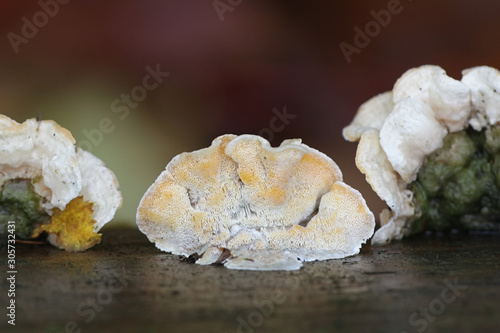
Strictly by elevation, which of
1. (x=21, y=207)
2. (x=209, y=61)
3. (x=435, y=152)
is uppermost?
(x=209, y=61)

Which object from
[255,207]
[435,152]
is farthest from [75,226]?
[435,152]

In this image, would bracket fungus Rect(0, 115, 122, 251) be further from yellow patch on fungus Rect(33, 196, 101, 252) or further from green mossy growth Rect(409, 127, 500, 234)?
green mossy growth Rect(409, 127, 500, 234)

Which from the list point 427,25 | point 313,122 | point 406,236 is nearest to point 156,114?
point 313,122

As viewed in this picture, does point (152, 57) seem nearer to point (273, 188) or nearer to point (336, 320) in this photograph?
point (273, 188)

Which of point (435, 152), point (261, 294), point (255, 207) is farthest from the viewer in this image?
point (435, 152)

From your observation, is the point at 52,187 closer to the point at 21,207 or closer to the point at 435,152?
the point at 21,207

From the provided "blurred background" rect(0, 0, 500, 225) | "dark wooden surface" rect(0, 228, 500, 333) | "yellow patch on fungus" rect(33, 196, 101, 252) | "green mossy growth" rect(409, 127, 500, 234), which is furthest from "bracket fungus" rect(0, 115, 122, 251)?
"blurred background" rect(0, 0, 500, 225)

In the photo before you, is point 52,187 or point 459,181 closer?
point 52,187
